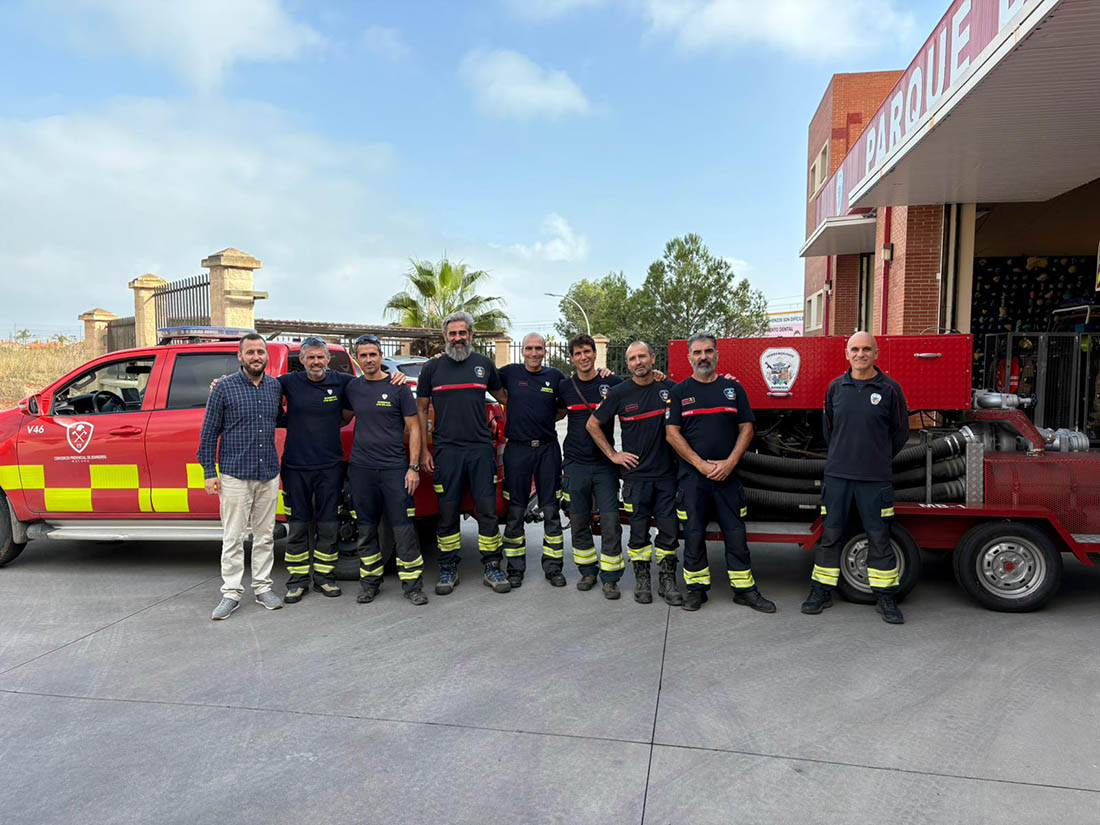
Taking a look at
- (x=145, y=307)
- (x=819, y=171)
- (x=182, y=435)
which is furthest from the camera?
(x=819, y=171)

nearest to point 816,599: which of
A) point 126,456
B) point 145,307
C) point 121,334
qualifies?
point 126,456

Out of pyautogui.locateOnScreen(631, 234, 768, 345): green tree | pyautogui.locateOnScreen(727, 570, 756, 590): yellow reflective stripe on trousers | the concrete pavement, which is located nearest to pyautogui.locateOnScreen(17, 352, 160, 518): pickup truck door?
the concrete pavement

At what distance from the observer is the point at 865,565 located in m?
5.21

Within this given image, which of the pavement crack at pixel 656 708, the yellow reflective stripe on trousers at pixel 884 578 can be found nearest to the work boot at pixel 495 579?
the pavement crack at pixel 656 708

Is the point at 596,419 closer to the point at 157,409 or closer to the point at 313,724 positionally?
the point at 313,724

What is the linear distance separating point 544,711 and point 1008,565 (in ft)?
11.1

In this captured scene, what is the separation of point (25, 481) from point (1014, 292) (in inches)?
634

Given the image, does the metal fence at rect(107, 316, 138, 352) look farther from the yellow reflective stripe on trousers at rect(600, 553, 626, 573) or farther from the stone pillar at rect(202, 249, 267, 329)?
the yellow reflective stripe on trousers at rect(600, 553, 626, 573)

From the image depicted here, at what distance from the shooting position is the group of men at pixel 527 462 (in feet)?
16.4

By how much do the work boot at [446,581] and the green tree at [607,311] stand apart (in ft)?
61.8

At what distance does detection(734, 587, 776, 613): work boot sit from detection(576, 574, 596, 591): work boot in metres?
1.03

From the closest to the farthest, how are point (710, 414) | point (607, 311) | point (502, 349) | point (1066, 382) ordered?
point (710, 414)
point (1066, 382)
point (502, 349)
point (607, 311)

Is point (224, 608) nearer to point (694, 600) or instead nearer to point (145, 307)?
point (694, 600)

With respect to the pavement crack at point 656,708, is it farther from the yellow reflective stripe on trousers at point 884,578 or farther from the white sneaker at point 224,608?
the white sneaker at point 224,608
